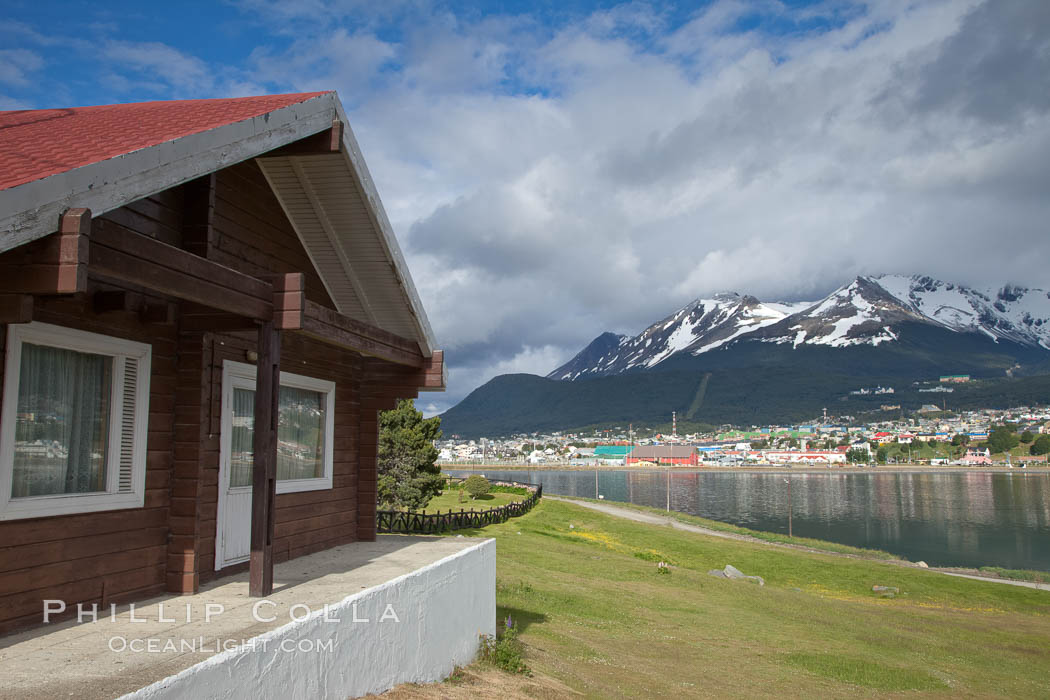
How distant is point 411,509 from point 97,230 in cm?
3065

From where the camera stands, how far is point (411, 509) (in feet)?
113

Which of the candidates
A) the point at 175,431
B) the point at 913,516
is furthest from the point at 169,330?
the point at 913,516

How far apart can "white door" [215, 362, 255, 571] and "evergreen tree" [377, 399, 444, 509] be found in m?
24.9

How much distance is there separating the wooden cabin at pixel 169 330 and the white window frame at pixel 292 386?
0.11ft

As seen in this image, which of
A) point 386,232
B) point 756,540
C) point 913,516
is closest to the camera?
point 386,232

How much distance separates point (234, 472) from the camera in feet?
28.4

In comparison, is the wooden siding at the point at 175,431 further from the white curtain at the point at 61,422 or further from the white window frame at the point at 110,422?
the white curtain at the point at 61,422

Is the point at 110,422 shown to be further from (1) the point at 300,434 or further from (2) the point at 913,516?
(2) the point at 913,516

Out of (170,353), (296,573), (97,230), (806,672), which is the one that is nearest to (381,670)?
(296,573)

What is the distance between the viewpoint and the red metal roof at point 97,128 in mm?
5066

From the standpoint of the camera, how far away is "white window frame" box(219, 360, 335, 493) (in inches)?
326

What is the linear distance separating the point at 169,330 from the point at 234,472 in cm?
195

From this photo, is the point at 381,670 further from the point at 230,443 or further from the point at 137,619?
the point at 230,443

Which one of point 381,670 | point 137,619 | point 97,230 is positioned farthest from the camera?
point 381,670
